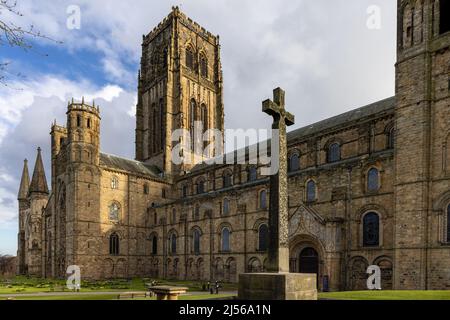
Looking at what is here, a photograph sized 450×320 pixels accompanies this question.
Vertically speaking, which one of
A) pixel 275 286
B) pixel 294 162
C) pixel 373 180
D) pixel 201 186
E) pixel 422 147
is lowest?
pixel 275 286

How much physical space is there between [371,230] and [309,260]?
625 cm

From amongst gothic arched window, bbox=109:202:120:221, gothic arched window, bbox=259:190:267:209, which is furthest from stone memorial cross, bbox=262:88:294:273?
gothic arched window, bbox=109:202:120:221

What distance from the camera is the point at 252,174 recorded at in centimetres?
4634

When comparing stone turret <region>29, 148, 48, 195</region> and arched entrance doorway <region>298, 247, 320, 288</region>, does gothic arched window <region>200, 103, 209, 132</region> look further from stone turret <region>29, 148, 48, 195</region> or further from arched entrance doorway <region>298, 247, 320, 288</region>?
arched entrance doorway <region>298, 247, 320, 288</region>

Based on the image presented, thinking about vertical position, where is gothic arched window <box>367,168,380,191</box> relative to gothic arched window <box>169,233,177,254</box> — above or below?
above

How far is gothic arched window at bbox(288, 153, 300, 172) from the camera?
134 ft

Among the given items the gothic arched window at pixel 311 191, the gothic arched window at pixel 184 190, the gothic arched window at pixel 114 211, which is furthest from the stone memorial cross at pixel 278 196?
the gothic arched window at pixel 184 190

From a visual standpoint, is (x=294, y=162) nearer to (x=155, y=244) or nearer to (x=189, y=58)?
(x=155, y=244)

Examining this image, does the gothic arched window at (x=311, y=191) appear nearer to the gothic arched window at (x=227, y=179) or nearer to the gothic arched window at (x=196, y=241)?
the gothic arched window at (x=227, y=179)

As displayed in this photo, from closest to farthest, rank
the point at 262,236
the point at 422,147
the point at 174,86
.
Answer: the point at 422,147, the point at 262,236, the point at 174,86

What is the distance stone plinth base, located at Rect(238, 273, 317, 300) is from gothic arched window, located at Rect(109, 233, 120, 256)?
4534 centimetres

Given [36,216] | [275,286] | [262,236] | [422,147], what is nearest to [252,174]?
[262,236]

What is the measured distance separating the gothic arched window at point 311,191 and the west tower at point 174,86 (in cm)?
3056
